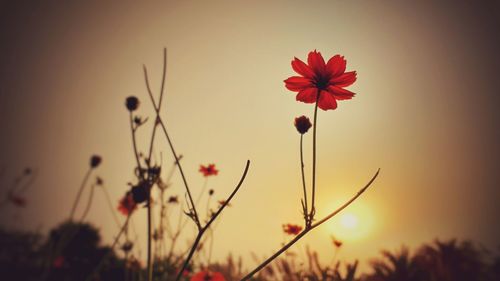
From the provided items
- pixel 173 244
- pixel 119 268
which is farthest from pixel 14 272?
pixel 173 244

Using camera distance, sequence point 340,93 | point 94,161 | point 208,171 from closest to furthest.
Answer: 1. point 340,93
2. point 94,161
3. point 208,171

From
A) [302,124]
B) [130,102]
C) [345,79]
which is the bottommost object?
[302,124]

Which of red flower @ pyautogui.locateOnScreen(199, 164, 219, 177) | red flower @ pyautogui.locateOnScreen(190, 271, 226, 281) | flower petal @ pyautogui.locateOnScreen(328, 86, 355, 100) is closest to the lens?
flower petal @ pyautogui.locateOnScreen(328, 86, 355, 100)

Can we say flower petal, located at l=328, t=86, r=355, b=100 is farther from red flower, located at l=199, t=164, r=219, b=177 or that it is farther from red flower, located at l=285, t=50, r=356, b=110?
red flower, located at l=199, t=164, r=219, b=177

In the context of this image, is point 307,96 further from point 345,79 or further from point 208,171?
point 208,171

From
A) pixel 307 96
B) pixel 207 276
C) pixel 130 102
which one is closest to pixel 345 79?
pixel 307 96

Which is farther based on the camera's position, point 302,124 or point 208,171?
point 208,171

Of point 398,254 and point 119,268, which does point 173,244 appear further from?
point 119,268

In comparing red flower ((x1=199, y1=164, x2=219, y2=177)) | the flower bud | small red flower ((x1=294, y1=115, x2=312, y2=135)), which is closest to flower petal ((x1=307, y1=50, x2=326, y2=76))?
small red flower ((x1=294, y1=115, x2=312, y2=135))
